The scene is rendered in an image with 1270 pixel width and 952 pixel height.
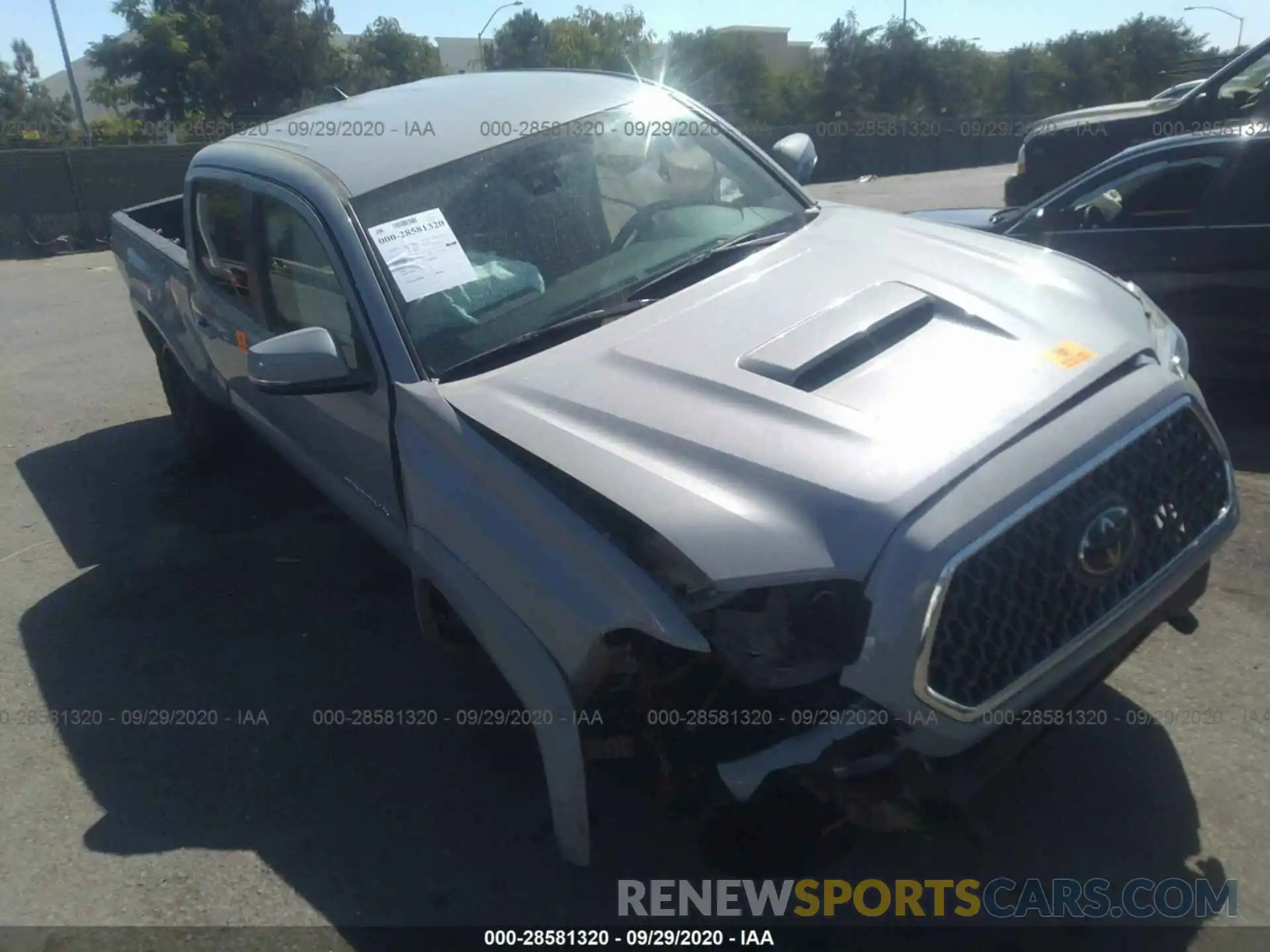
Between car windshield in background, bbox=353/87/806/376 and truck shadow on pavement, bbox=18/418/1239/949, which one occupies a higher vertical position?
car windshield in background, bbox=353/87/806/376

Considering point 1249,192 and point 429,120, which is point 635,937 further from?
point 1249,192

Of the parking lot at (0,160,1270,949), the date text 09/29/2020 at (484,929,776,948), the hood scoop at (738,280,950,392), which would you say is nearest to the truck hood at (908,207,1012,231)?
the parking lot at (0,160,1270,949)

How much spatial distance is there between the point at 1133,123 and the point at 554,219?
24.8 feet

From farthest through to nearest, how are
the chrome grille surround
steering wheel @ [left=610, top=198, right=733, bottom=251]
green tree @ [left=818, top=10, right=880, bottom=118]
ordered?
green tree @ [left=818, top=10, right=880, bottom=118] → steering wheel @ [left=610, top=198, right=733, bottom=251] → the chrome grille surround

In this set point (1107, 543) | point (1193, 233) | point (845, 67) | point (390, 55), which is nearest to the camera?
point (1107, 543)

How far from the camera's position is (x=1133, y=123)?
368 inches

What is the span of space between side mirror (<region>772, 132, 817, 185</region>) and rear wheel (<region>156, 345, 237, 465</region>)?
307 cm

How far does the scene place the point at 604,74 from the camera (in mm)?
4520

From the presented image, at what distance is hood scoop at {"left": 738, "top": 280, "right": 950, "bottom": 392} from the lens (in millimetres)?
2781

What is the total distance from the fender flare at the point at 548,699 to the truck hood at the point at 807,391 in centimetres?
44

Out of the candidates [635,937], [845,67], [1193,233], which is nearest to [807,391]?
[635,937]

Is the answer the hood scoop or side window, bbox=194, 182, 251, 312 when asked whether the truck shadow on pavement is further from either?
side window, bbox=194, 182, 251, 312

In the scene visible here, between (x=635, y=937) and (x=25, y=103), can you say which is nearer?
(x=635, y=937)

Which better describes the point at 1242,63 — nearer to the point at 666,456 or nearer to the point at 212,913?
the point at 666,456
